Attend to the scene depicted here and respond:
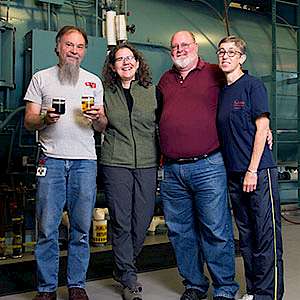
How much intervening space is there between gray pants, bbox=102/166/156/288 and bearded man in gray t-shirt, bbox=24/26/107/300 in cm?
12

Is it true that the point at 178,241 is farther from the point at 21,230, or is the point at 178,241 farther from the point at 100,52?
the point at 100,52

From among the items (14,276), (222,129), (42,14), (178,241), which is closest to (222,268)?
(178,241)

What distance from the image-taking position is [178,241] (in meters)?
2.47

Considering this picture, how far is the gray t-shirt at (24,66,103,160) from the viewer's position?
228 cm

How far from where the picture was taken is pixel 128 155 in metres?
2.39

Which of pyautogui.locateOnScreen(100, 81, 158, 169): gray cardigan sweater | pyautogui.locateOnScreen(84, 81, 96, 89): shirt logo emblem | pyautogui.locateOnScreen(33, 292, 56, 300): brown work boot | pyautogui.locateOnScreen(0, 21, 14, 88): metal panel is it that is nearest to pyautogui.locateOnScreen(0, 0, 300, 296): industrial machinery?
pyautogui.locateOnScreen(0, 21, 14, 88): metal panel

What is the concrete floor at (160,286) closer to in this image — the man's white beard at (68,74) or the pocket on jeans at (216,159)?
the pocket on jeans at (216,159)

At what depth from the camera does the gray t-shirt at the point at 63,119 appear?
2275mm

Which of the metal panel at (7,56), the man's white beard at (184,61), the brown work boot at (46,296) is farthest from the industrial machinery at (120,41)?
the brown work boot at (46,296)

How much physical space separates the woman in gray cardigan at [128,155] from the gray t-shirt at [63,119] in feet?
0.50

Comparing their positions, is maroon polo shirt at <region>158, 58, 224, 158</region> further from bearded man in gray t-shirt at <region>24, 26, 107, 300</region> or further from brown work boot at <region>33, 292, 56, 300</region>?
brown work boot at <region>33, 292, 56, 300</region>

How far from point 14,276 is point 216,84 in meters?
1.67

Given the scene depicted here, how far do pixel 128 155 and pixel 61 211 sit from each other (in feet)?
1.37

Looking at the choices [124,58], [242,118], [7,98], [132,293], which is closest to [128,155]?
[124,58]
